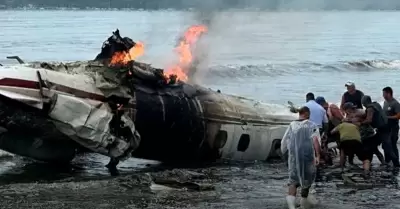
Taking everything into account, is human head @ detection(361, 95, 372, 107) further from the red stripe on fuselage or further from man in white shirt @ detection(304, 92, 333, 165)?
the red stripe on fuselage

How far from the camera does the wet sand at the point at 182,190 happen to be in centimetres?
1157

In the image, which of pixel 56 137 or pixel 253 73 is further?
pixel 253 73

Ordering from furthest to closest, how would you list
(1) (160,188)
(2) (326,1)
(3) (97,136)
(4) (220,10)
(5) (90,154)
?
(2) (326,1), (4) (220,10), (5) (90,154), (3) (97,136), (1) (160,188)

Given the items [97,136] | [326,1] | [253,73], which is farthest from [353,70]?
[97,136]

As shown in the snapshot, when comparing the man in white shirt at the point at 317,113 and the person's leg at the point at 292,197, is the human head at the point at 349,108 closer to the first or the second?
the man in white shirt at the point at 317,113

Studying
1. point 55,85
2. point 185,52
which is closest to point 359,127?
point 185,52

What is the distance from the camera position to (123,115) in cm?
1396

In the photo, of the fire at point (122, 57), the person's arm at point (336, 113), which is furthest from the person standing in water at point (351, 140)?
the fire at point (122, 57)

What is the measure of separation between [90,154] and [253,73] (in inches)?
1147

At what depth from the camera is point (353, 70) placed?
50.7m

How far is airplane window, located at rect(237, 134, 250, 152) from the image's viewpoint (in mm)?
15883

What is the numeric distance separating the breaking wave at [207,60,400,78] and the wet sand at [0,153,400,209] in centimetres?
2637

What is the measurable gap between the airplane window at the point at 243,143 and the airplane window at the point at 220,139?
0.43 meters

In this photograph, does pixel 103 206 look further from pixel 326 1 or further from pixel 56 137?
pixel 326 1
